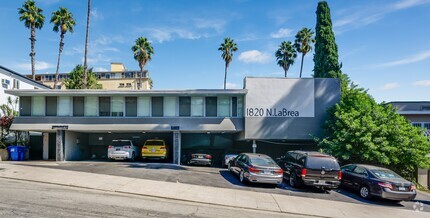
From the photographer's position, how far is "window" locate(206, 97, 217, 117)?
2155 cm

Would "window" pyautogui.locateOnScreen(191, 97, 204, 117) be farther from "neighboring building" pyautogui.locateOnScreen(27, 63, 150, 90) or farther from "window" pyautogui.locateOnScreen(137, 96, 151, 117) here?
"neighboring building" pyautogui.locateOnScreen(27, 63, 150, 90)

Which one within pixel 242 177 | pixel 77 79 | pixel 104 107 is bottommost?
pixel 242 177

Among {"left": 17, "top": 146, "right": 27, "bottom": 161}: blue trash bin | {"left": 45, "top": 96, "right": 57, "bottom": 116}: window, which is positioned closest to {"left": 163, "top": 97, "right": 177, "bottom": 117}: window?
{"left": 45, "top": 96, "right": 57, "bottom": 116}: window

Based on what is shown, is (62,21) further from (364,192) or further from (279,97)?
(364,192)

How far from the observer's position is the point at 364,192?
45.9 ft

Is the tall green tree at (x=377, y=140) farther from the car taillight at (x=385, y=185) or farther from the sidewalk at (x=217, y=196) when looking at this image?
the sidewalk at (x=217, y=196)

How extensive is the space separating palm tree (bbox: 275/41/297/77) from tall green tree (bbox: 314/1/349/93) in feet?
57.3

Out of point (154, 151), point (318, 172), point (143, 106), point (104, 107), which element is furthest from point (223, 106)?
point (318, 172)

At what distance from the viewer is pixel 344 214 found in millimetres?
10617

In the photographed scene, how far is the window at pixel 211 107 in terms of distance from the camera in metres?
21.5

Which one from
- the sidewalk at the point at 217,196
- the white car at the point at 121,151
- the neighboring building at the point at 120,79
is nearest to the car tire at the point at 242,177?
the sidewalk at the point at 217,196

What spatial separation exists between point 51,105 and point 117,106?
16.0 ft

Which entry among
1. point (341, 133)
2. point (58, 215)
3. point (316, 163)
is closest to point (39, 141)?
point (58, 215)

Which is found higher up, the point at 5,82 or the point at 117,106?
the point at 5,82
